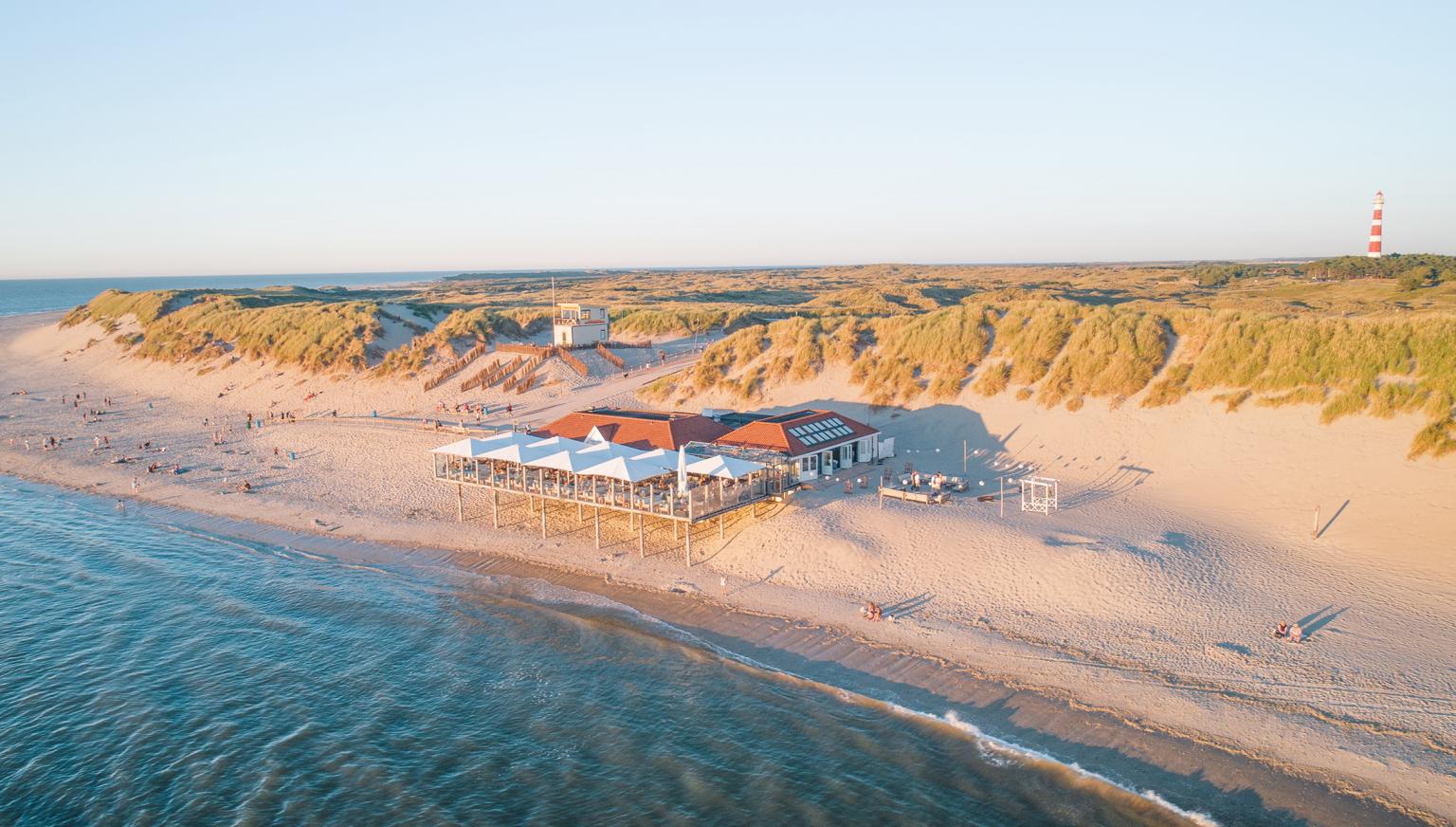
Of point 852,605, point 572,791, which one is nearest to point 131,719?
point 572,791

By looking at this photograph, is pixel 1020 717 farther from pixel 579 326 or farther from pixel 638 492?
pixel 579 326

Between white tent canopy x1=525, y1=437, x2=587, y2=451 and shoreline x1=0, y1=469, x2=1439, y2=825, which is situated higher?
white tent canopy x1=525, y1=437, x2=587, y2=451

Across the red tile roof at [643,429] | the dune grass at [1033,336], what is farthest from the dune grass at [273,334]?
the dune grass at [1033,336]

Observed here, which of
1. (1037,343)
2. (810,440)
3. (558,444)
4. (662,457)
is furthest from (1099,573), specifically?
(1037,343)

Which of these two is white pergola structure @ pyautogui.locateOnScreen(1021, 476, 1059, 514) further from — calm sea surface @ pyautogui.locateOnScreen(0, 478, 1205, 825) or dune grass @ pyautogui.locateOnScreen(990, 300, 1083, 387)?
calm sea surface @ pyautogui.locateOnScreen(0, 478, 1205, 825)

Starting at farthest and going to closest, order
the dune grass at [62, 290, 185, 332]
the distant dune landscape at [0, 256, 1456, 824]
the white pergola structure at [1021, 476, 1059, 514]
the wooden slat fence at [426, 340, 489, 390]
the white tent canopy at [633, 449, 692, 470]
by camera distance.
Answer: the dune grass at [62, 290, 185, 332] < the wooden slat fence at [426, 340, 489, 390] < the white tent canopy at [633, 449, 692, 470] < the white pergola structure at [1021, 476, 1059, 514] < the distant dune landscape at [0, 256, 1456, 824]

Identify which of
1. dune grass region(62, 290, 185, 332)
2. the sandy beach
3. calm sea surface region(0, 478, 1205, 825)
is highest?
dune grass region(62, 290, 185, 332)

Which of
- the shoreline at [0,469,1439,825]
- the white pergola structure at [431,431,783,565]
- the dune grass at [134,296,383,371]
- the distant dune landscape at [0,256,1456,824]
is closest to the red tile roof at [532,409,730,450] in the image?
the white pergola structure at [431,431,783,565]
